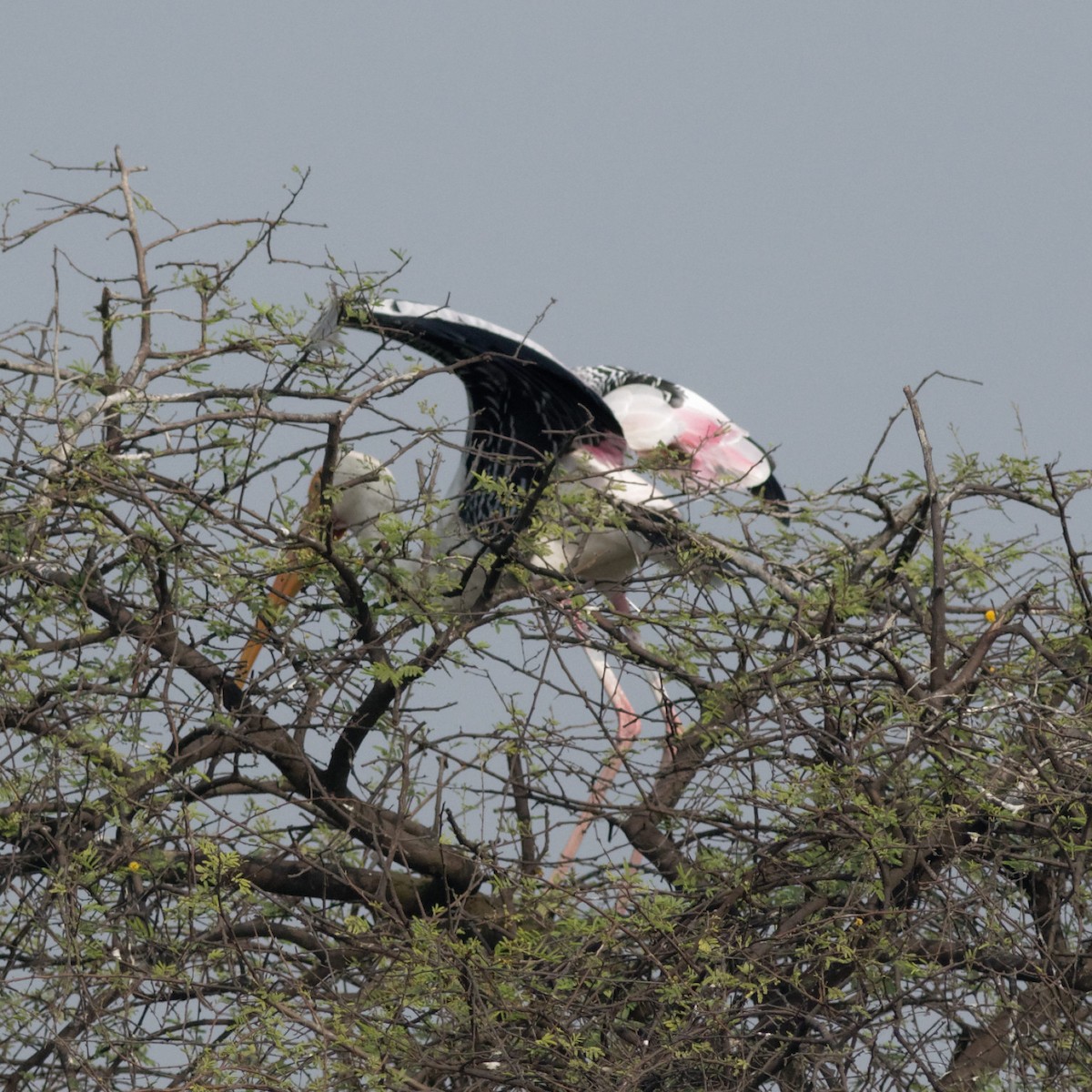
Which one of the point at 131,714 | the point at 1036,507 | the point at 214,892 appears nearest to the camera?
the point at 214,892

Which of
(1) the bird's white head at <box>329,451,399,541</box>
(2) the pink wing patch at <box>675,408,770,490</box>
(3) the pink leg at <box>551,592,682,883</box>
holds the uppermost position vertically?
(1) the bird's white head at <box>329,451,399,541</box>

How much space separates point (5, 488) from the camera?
4.03 meters

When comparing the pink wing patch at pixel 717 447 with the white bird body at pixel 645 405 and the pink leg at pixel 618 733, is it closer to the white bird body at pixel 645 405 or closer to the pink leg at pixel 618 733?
the white bird body at pixel 645 405

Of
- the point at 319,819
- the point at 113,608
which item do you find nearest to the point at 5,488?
the point at 113,608

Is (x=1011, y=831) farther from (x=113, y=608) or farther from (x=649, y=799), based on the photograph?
(x=113, y=608)

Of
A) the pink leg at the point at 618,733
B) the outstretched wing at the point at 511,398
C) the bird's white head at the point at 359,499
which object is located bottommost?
the pink leg at the point at 618,733

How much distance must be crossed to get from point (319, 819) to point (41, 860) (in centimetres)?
72

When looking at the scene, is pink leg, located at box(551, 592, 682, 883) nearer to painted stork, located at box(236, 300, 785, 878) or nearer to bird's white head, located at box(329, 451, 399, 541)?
painted stork, located at box(236, 300, 785, 878)

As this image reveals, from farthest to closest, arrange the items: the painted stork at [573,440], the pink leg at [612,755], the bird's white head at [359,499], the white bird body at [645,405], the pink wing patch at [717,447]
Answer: the bird's white head at [359,499] → the pink wing patch at [717,447] → the white bird body at [645,405] → the painted stork at [573,440] → the pink leg at [612,755]

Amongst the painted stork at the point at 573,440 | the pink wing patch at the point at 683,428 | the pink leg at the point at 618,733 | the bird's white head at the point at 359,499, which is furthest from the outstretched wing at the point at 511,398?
the pink leg at the point at 618,733

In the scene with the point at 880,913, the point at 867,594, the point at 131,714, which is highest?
the point at 131,714

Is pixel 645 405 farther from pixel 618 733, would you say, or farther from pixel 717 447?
pixel 618 733

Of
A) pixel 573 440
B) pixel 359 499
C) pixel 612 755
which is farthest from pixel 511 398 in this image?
pixel 612 755

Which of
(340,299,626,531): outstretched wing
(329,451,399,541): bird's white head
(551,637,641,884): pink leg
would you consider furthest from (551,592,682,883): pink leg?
(329,451,399,541): bird's white head
